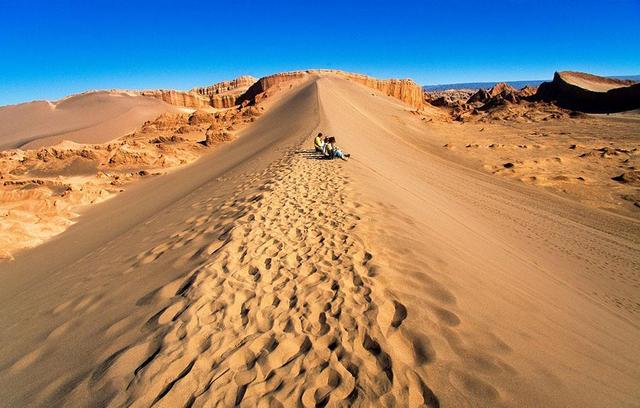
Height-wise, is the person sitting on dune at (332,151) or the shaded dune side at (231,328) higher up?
the person sitting on dune at (332,151)

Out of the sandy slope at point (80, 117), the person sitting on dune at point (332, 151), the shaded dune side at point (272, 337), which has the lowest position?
the sandy slope at point (80, 117)

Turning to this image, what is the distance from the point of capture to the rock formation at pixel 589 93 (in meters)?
33.5

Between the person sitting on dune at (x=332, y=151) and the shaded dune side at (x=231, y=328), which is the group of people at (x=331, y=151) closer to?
the person sitting on dune at (x=332, y=151)

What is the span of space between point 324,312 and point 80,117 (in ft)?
208

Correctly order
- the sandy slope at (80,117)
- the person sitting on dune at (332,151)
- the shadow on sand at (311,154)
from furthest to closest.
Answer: the sandy slope at (80,117) → the shadow on sand at (311,154) → the person sitting on dune at (332,151)

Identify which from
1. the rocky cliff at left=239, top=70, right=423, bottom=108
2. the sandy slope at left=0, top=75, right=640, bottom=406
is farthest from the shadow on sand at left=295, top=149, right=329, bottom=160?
the rocky cliff at left=239, top=70, right=423, bottom=108

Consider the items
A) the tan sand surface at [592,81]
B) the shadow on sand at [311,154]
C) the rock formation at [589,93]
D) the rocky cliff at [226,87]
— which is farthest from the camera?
the rocky cliff at [226,87]

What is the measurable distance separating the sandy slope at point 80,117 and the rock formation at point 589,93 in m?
53.1

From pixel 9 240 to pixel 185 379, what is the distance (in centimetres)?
874

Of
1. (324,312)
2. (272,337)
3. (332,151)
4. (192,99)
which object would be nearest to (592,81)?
(332,151)


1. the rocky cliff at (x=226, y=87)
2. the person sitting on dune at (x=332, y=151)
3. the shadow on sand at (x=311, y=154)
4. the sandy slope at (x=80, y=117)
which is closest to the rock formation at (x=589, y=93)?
the shadow on sand at (x=311, y=154)

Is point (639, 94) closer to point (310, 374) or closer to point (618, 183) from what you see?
point (618, 183)

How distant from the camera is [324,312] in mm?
3275

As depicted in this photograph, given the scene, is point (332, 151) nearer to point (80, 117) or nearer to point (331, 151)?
point (331, 151)
